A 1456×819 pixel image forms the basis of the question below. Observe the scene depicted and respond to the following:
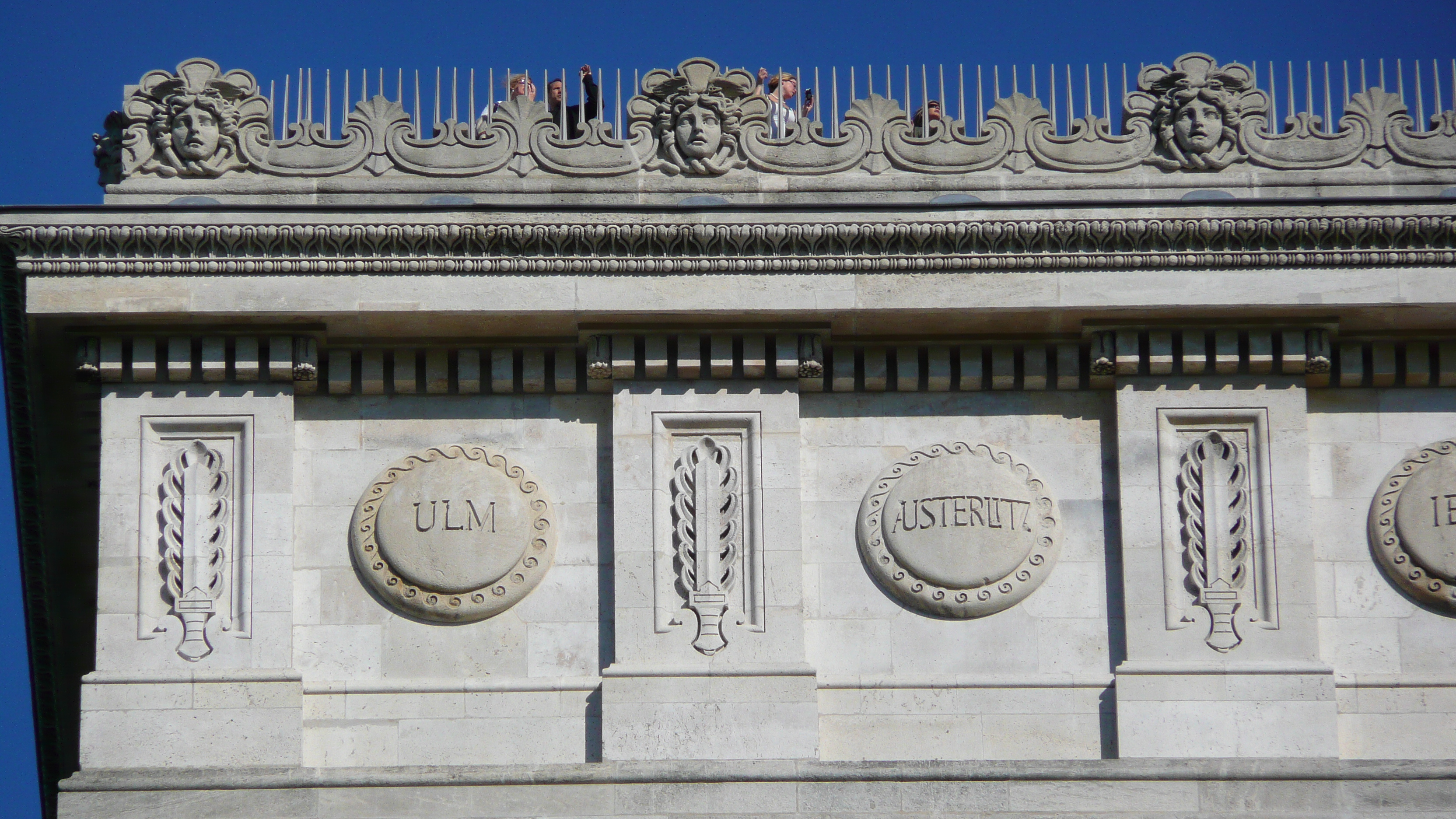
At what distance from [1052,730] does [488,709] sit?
467cm

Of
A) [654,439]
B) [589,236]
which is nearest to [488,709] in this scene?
[654,439]

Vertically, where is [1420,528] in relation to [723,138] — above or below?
below

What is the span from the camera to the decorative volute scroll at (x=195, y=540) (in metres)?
18.4

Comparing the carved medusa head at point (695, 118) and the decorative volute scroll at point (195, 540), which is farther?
the carved medusa head at point (695, 118)

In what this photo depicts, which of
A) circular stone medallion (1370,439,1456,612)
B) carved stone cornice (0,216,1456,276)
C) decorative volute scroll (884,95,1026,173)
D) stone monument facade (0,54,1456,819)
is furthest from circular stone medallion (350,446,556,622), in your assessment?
circular stone medallion (1370,439,1456,612)

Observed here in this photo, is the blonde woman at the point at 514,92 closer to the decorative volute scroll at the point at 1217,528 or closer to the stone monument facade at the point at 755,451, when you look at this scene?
the stone monument facade at the point at 755,451

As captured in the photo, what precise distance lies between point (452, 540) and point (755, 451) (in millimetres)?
2667

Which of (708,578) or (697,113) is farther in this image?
(697,113)

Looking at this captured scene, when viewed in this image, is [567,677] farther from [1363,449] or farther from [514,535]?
[1363,449]

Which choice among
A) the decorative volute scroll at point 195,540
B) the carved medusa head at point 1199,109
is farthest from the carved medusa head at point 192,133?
the carved medusa head at point 1199,109

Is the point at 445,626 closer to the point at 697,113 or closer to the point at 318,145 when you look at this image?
the point at 318,145

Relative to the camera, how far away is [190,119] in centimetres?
1919

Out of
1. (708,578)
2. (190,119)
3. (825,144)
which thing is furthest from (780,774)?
(190,119)

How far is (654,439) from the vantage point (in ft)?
62.0
